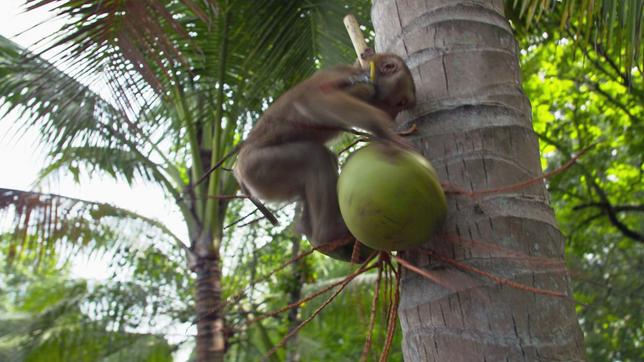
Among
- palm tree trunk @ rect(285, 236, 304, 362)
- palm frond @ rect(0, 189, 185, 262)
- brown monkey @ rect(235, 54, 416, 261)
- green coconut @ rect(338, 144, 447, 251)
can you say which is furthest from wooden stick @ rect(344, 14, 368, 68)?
palm tree trunk @ rect(285, 236, 304, 362)

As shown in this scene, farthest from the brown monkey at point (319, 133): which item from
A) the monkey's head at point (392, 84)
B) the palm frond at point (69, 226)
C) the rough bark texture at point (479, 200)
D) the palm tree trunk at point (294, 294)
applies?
the palm tree trunk at point (294, 294)

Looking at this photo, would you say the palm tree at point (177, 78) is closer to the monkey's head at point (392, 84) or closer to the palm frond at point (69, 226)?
the palm frond at point (69, 226)

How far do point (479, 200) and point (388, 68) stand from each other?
0.53 m

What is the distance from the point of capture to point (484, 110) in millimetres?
1822

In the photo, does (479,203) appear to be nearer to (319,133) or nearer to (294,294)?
(319,133)

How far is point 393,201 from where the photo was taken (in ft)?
4.94

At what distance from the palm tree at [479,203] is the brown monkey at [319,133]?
106mm

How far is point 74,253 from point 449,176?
4.71 metres

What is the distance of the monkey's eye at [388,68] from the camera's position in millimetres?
1984

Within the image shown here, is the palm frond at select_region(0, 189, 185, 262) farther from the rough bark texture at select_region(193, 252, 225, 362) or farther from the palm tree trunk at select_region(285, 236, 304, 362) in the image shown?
the palm tree trunk at select_region(285, 236, 304, 362)

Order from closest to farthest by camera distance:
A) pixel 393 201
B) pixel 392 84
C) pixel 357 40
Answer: pixel 393 201, pixel 392 84, pixel 357 40

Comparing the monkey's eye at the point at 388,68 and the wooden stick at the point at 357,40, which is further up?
the wooden stick at the point at 357,40

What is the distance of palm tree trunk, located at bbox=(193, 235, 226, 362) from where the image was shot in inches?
244

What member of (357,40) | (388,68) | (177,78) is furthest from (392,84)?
(177,78)
